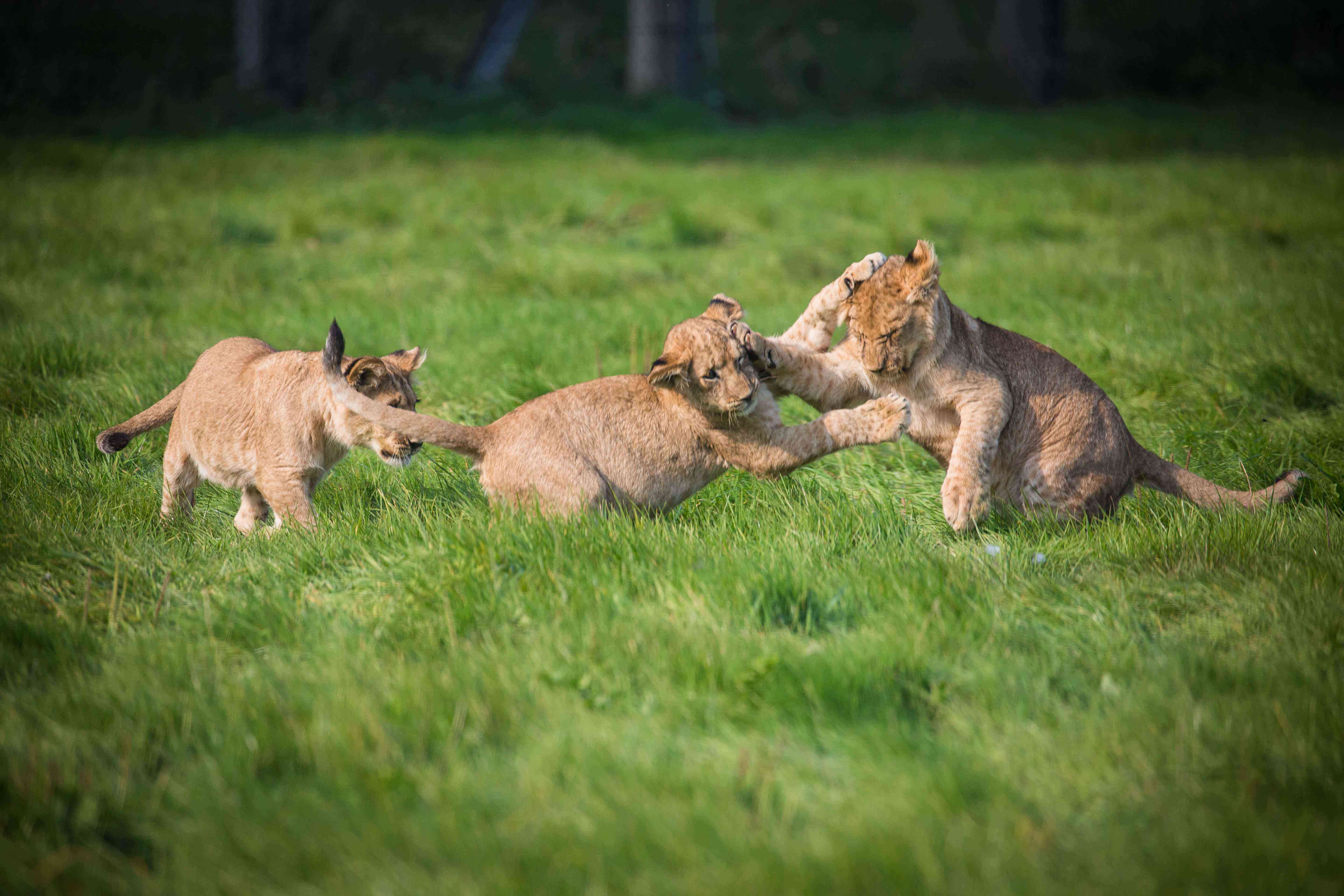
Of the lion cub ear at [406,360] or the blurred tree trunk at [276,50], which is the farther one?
the blurred tree trunk at [276,50]

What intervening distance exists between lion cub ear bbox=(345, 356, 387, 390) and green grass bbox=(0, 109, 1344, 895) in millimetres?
490

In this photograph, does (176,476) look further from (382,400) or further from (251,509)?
(382,400)

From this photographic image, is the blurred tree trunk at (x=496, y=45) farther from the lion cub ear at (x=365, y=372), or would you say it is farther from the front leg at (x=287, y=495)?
the front leg at (x=287, y=495)

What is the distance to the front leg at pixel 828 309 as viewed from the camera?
404 centimetres

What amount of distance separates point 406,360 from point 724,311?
4.88 feet

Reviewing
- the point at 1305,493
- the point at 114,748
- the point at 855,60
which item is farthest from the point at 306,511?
the point at 855,60

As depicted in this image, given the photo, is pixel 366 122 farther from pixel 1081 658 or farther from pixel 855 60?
pixel 1081 658

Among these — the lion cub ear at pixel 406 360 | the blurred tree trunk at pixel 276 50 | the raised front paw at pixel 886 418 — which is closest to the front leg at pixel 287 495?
the lion cub ear at pixel 406 360

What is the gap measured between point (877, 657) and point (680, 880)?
1.02 metres

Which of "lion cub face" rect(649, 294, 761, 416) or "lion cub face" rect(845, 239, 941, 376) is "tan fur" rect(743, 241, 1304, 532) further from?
"lion cub face" rect(649, 294, 761, 416)

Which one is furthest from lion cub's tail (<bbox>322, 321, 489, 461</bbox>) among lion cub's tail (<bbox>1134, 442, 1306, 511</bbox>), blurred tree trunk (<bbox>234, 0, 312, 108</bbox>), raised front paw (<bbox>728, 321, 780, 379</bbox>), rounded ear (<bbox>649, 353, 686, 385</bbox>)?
blurred tree trunk (<bbox>234, 0, 312, 108</bbox>)

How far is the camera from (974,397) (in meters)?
3.98

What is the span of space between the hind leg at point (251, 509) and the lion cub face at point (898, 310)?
8.97ft

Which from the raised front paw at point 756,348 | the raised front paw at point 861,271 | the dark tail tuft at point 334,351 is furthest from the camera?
the raised front paw at point 861,271
